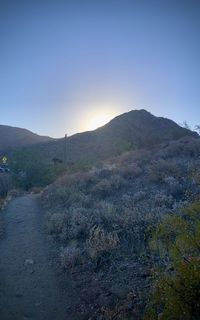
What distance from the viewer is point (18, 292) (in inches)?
326

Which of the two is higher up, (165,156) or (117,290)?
(165,156)

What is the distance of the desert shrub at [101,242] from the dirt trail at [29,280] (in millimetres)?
1333

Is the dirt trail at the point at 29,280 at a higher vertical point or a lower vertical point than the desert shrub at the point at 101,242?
lower

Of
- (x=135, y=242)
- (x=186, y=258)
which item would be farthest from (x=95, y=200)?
(x=186, y=258)

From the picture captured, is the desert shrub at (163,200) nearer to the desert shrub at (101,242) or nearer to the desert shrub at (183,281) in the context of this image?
the desert shrub at (101,242)

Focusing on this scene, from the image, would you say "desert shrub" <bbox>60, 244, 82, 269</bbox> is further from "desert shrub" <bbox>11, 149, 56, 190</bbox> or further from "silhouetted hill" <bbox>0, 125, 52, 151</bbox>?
"silhouetted hill" <bbox>0, 125, 52, 151</bbox>

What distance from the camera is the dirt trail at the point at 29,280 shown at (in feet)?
24.2

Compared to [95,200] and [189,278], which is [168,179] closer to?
[95,200]

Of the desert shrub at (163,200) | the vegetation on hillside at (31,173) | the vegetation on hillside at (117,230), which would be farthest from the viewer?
A: the vegetation on hillside at (31,173)

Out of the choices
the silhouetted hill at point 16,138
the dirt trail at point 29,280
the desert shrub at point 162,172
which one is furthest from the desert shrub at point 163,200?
the silhouetted hill at point 16,138

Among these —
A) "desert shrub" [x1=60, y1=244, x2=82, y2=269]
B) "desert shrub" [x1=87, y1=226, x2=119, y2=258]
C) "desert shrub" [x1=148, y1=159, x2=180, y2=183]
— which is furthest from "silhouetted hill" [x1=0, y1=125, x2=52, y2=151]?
"desert shrub" [x1=60, y1=244, x2=82, y2=269]

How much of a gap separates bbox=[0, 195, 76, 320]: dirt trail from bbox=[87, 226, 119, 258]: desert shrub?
133cm

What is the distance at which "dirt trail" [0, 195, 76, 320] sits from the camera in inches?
290

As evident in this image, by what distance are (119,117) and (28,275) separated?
73.1 meters
